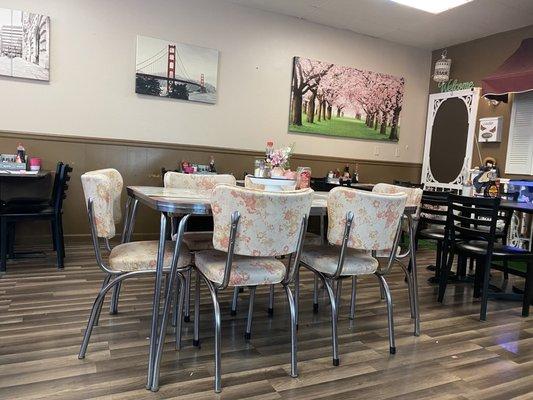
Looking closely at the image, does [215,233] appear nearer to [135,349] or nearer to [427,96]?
[135,349]

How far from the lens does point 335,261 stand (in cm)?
212

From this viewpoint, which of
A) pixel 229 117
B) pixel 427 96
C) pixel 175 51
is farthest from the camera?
pixel 427 96

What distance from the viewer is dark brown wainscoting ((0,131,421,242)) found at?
4.11 m

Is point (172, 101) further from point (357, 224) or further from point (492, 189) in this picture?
point (492, 189)

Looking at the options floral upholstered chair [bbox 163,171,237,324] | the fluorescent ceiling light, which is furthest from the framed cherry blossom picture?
floral upholstered chair [bbox 163,171,237,324]

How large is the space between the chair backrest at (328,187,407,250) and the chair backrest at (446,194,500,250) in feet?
3.71

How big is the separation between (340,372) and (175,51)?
394 centimetres

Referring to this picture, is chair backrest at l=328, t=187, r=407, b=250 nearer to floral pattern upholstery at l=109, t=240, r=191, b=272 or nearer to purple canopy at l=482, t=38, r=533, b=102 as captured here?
floral pattern upholstery at l=109, t=240, r=191, b=272

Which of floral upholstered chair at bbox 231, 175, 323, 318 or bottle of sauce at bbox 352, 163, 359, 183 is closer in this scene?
floral upholstered chair at bbox 231, 175, 323, 318

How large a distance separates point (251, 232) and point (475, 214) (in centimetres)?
207

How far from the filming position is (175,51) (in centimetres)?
456

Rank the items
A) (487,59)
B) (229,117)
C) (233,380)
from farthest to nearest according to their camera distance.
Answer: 1. (487,59)
2. (229,117)
3. (233,380)

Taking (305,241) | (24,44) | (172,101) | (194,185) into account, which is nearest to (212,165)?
(172,101)

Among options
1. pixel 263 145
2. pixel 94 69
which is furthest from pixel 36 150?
pixel 263 145
